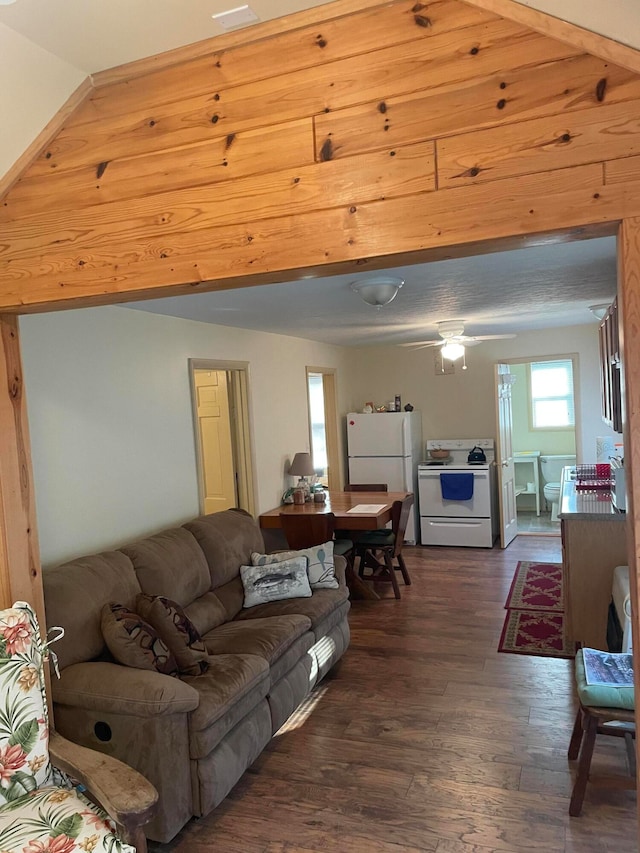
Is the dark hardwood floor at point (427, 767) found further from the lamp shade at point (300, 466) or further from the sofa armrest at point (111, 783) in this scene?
the lamp shade at point (300, 466)

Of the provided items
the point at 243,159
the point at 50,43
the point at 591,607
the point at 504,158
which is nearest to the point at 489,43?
the point at 504,158

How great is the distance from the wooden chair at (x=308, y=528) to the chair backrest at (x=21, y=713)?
2911 millimetres

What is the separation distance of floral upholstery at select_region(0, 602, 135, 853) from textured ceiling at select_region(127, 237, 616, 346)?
6.81ft

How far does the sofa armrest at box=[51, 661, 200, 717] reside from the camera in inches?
92.0

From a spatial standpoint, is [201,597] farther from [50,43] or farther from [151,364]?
[50,43]

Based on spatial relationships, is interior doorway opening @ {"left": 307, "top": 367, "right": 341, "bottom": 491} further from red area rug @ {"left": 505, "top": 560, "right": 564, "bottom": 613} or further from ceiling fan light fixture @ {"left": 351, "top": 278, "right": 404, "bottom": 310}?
ceiling fan light fixture @ {"left": 351, "top": 278, "right": 404, "bottom": 310}

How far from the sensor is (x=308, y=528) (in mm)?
4867

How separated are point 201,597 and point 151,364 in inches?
58.0

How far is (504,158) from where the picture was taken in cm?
151

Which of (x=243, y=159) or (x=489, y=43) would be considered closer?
(x=489, y=43)

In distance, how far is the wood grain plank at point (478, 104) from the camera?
1446 mm

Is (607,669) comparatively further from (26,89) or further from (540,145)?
(26,89)

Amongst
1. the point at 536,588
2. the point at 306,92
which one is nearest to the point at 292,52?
the point at 306,92

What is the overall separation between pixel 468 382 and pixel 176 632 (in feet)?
17.5
